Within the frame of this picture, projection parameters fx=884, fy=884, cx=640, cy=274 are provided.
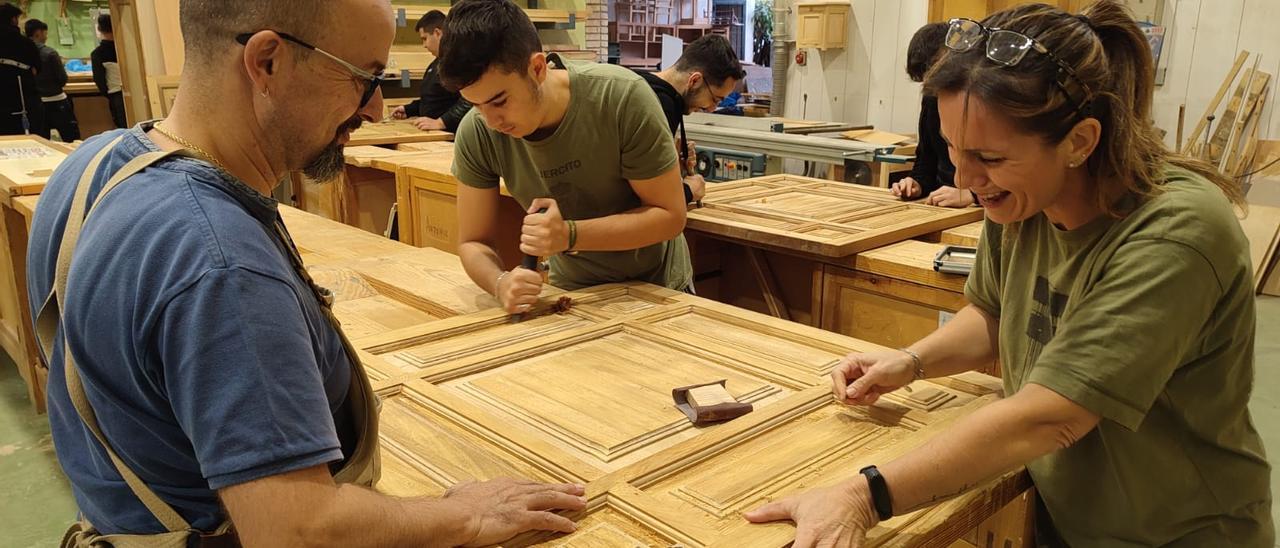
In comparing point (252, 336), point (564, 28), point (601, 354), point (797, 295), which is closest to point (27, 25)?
point (564, 28)

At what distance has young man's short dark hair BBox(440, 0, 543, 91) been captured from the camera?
2059 millimetres

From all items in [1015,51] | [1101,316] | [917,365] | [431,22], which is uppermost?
[431,22]

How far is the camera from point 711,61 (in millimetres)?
3785

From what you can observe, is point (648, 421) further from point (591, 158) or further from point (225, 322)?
point (591, 158)

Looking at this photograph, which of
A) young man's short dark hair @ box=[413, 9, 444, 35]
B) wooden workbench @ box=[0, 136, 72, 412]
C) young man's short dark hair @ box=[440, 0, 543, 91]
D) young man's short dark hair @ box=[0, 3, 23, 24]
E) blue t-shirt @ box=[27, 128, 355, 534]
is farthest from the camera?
young man's short dark hair @ box=[0, 3, 23, 24]

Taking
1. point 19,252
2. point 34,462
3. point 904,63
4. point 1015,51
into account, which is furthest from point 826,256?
point 904,63

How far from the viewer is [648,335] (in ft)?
6.42

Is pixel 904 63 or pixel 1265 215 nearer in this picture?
pixel 1265 215

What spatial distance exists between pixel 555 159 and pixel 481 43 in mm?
387

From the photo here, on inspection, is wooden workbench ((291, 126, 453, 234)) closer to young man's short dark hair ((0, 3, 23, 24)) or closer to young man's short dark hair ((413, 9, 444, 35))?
young man's short dark hair ((413, 9, 444, 35))

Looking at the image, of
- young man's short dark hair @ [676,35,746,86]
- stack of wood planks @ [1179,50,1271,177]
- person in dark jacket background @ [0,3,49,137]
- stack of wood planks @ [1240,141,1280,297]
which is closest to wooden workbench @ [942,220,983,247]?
young man's short dark hair @ [676,35,746,86]

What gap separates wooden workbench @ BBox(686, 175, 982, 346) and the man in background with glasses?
192 cm

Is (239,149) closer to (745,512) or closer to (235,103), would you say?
(235,103)

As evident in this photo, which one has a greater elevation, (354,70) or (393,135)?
(354,70)
